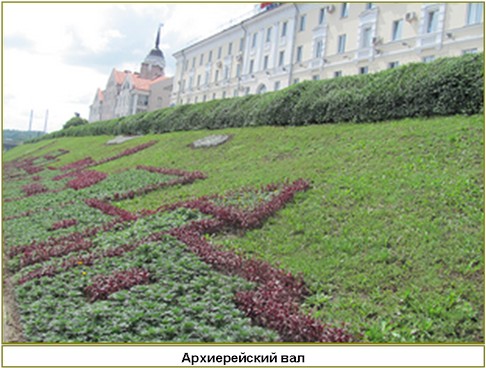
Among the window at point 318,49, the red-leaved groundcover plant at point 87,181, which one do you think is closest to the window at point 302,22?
the window at point 318,49

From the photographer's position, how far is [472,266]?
5703 millimetres

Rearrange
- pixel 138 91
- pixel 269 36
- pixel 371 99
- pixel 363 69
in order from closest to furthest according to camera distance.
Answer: pixel 371 99 → pixel 363 69 → pixel 269 36 → pixel 138 91

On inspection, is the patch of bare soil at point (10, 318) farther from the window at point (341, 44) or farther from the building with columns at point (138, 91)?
the building with columns at point (138, 91)

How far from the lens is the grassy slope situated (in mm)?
5059

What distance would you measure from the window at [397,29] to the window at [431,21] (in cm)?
205

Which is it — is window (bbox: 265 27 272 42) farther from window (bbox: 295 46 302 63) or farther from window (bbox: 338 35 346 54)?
window (bbox: 338 35 346 54)

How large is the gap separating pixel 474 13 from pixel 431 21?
308 cm

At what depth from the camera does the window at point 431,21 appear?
27.2 m

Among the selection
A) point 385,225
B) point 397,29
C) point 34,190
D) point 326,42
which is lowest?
point 34,190

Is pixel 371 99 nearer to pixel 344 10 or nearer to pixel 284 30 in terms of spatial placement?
pixel 344 10

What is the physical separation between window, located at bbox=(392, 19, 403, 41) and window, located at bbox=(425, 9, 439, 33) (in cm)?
205

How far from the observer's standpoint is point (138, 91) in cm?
8394

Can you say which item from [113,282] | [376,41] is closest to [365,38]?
[376,41]

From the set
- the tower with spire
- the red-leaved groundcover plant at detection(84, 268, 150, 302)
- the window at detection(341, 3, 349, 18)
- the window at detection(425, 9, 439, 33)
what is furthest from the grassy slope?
the tower with spire
